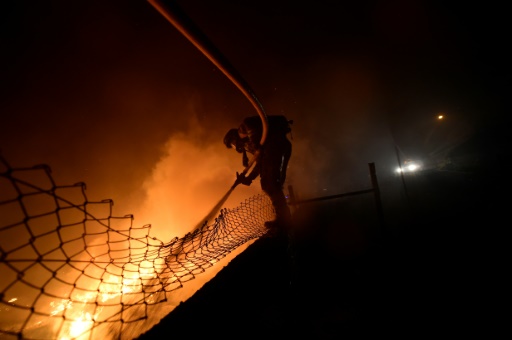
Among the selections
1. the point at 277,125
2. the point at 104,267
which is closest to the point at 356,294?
the point at 277,125

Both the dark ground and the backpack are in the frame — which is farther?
the backpack

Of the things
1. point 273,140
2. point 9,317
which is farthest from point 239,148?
point 9,317

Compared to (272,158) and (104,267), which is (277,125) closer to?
(272,158)

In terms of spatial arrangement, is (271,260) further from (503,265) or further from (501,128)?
(501,128)

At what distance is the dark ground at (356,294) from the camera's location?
107 inches

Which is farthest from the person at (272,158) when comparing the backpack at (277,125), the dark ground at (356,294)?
the dark ground at (356,294)

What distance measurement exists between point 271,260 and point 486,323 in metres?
3.66

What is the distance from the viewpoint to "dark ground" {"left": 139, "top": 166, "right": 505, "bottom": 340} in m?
2.73

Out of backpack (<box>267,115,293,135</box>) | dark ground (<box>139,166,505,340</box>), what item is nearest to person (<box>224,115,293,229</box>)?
backpack (<box>267,115,293,135</box>)

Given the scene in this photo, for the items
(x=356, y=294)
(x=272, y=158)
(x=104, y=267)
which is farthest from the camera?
(x=104, y=267)

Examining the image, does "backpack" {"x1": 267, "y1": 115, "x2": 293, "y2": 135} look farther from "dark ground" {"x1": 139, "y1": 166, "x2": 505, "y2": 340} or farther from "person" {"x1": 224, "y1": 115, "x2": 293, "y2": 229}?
"dark ground" {"x1": 139, "y1": 166, "x2": 505, "y2": 340}

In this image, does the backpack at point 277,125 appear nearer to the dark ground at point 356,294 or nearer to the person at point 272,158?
the person at point 272,158

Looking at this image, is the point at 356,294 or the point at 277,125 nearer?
the point at 356,294

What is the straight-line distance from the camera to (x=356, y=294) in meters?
4.76
